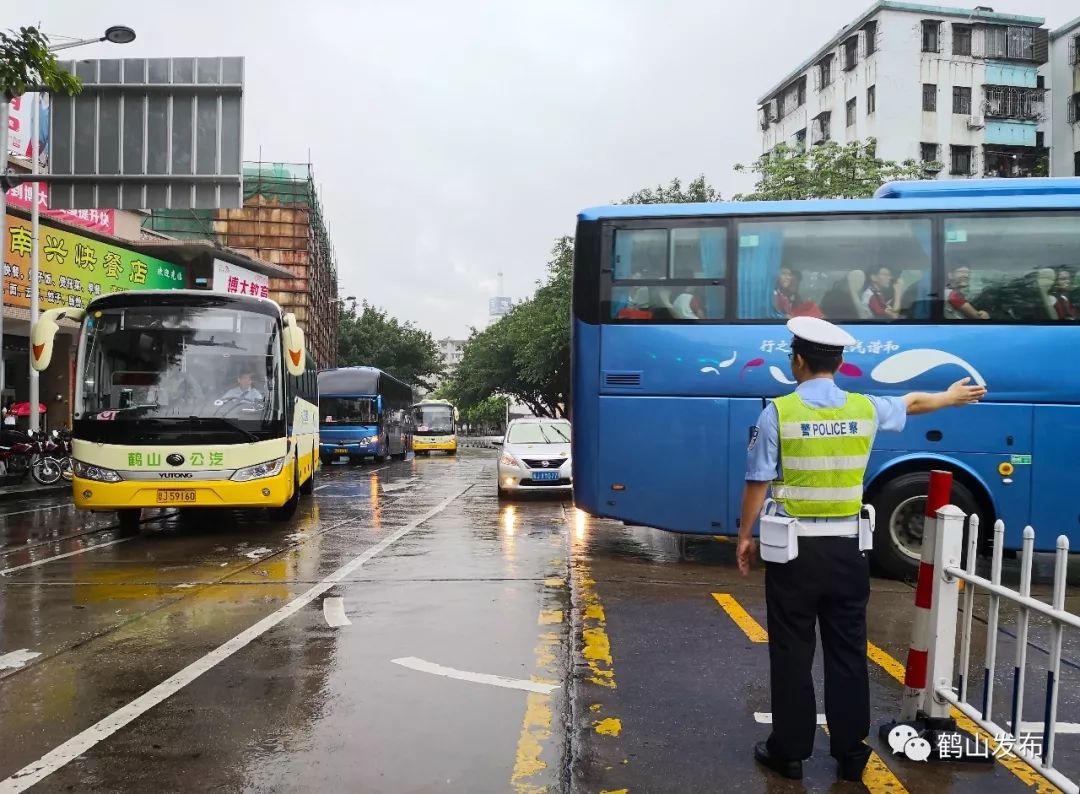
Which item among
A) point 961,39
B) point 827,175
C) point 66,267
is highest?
point 961,39

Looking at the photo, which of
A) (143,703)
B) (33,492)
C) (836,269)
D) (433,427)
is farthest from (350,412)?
(143,703)

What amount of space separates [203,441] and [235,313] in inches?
63.6

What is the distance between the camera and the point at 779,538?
376 cm

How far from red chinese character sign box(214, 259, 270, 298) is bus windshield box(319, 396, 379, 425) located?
419 centimetres

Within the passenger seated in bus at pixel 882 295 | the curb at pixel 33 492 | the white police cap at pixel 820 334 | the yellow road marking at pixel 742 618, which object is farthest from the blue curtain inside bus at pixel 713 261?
the curb at pixel 33 492

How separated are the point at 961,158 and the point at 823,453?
47679mm

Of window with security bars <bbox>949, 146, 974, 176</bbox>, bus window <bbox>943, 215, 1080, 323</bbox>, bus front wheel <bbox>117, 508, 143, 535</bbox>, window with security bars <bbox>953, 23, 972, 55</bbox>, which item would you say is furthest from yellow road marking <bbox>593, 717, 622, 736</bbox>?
window with security bars <bbox>953, 23, 972, 55</bbox>

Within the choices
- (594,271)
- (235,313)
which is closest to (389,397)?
(235,313)

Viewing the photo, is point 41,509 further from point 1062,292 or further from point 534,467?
point 1062,292

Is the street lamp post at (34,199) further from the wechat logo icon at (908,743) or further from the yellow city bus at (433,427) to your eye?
the yellow city bus at (433,427)

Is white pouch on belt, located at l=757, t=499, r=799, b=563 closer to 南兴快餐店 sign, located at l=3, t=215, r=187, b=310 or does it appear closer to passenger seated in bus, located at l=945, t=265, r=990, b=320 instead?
passenger seated in bus, located at l=945, t=265, r=990, b=320

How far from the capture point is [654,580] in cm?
841

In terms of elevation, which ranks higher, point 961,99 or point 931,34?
point 931,34

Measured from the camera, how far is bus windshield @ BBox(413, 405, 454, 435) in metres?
47.9
